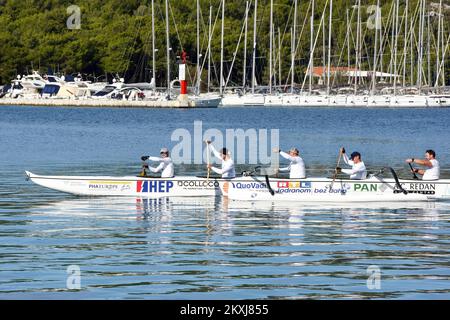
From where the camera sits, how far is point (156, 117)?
4523 inches

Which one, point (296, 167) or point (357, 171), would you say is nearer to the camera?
point (296, 167)

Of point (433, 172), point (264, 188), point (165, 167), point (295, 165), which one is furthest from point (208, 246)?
point (433, 172)

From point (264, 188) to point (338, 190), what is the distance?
254cm

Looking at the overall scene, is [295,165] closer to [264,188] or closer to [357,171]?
[264,188]

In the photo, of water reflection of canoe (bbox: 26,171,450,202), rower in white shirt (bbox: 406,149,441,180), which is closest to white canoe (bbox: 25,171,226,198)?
water reflection of canoe (bbox: 26,171,450,202)

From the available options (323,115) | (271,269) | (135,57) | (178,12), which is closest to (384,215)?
(271,269)

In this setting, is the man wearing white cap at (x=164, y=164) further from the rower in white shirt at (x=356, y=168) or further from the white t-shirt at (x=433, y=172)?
the white t-shirt at (x=433, y=172)

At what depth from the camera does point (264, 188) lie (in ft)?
126

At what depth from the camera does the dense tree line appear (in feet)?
476

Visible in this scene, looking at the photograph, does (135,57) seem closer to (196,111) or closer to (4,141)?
(196,111)

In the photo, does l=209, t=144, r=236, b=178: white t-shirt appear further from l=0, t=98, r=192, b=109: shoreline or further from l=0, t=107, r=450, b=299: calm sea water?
l=0, t=98, r=192, b=109: shoreline

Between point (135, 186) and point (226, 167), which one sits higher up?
point (226, 167)

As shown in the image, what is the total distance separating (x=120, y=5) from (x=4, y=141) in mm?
96686

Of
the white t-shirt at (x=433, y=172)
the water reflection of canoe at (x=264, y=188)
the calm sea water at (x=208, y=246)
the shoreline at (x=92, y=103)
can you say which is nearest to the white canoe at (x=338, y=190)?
the water reflection of canoe at (x=264, y=188)
